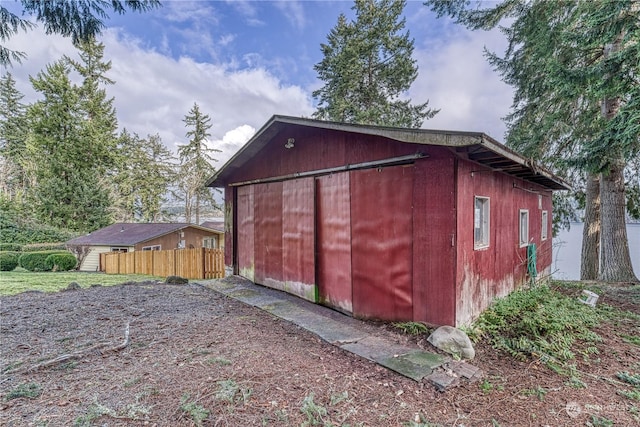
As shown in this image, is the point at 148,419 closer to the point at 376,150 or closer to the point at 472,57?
the point at 376,150

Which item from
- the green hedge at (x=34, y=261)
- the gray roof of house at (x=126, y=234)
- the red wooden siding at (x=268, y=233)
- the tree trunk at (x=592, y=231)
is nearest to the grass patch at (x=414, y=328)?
the red wooden siding at (x=268, y=233)

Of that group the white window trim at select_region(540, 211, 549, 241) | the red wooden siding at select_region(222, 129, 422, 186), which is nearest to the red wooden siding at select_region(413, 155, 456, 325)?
the red wooden siding at select_region(222, 129, 422, 186)

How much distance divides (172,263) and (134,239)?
17.6 ft

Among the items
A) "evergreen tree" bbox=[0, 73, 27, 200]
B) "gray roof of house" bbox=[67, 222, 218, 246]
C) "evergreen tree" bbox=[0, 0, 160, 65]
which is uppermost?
"evergreen tree" bbox=[0, 73, 27, 200]

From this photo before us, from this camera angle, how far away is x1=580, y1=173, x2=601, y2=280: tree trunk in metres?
9.62

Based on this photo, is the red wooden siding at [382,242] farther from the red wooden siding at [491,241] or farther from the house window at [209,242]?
the house window at [209,242]

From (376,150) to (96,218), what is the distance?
24.1 m

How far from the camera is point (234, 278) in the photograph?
7.92m

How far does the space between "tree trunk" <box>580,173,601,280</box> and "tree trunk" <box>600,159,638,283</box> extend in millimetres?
1555

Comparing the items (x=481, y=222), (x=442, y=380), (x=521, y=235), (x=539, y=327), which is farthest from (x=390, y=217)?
(x=521, y=235)

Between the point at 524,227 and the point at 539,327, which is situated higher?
the point at 524,227

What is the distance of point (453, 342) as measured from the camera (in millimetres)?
3555

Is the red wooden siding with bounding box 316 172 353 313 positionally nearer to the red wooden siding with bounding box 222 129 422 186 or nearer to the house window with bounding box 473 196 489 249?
the red wooden siding with bounding box 222 129 422 186

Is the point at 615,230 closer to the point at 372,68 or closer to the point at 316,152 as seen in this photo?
the point at 316,152
